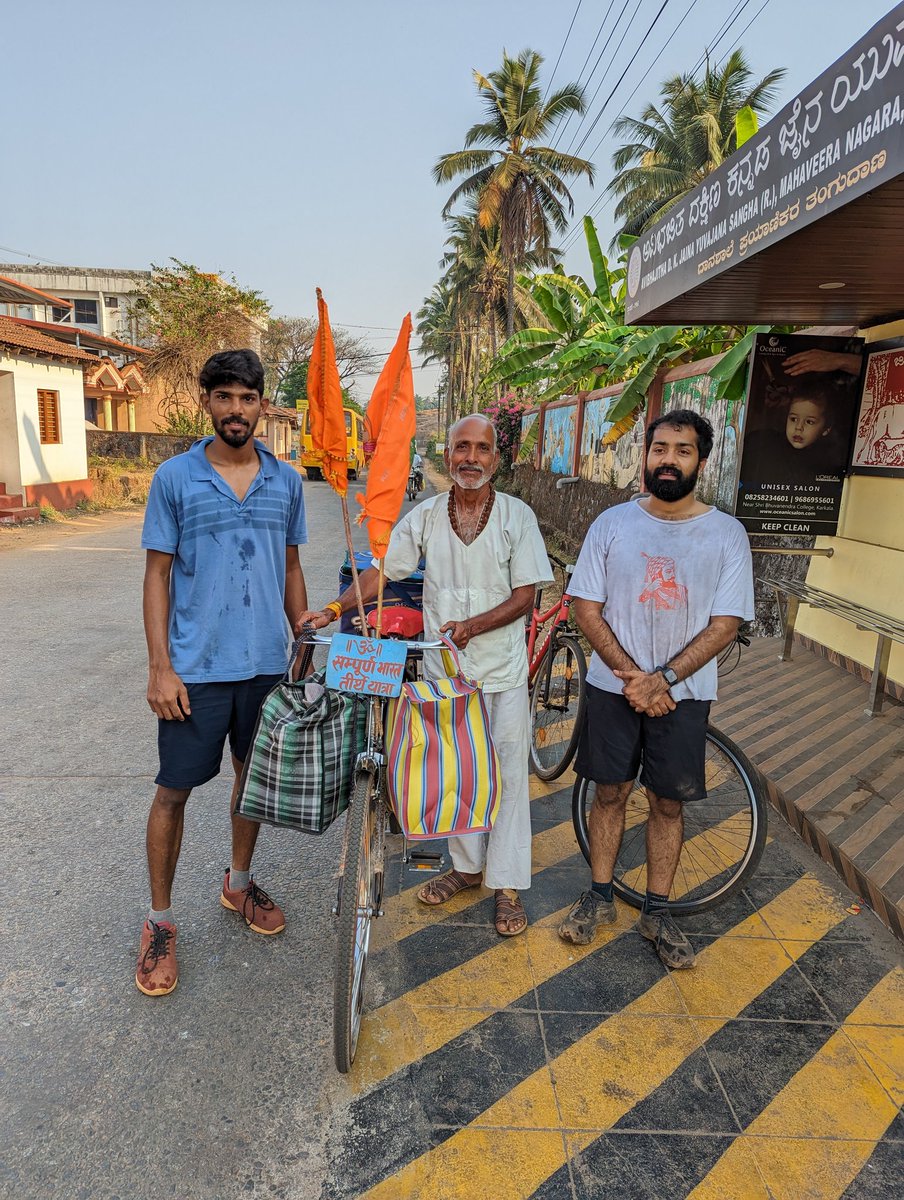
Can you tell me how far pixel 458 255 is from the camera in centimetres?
4400

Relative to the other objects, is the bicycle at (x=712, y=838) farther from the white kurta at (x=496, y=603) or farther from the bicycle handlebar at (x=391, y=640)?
the bicycle handlebar at (x=391, y=640)

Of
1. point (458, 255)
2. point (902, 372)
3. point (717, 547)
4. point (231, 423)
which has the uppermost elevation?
point (458, 255)

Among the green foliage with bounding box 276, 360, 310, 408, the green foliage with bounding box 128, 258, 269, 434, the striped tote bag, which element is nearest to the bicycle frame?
the striped tote bag

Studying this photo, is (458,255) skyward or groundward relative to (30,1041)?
skyward

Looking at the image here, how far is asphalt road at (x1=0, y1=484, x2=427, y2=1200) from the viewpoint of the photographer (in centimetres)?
202

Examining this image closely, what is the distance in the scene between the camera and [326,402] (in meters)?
2.39

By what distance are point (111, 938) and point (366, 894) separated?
117 centimetres

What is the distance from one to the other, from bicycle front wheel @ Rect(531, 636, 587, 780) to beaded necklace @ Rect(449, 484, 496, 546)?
148 cm

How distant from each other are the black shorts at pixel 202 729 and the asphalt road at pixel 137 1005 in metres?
0.71

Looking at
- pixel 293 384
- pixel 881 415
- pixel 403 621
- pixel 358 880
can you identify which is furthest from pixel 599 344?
pixel 293 384

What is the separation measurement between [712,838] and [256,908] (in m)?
2.07

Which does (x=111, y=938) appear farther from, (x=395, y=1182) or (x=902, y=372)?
(x=902, y=372)

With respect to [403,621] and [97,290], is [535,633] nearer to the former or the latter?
[403,621]

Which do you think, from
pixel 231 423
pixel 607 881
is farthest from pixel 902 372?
pixel 231 423
